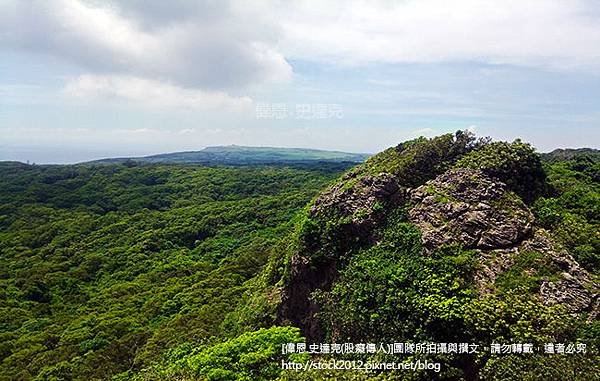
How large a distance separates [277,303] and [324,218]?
5090mm

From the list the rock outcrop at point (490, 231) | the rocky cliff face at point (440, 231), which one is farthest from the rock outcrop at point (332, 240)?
the rock outcrop at point (490, 231)

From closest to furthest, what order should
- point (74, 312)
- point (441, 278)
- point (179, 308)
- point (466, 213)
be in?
point (441, 278)
point (466, 213)
point (179, 308)
point (74, 312)

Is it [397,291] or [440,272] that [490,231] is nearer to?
[440,272]

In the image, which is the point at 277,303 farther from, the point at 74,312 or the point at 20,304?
the point at 20,304

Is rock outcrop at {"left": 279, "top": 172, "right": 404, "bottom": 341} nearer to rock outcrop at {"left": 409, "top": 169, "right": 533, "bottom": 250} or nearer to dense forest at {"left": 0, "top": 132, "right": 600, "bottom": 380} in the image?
dense forest at {"left": 0, "top": 132, "right": 600, "bottom": 380}

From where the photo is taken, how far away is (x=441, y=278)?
1856 centimetres

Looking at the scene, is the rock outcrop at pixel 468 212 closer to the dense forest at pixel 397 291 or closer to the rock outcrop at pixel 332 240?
the dense forest at pixel 397 291

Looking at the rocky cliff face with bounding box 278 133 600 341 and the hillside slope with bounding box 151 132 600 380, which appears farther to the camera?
the rocky cliff face with bounding box 278 133 600 341

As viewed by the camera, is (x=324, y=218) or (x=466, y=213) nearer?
Result: (x=466, y=213)

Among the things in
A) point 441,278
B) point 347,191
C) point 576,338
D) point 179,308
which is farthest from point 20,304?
point 576,338

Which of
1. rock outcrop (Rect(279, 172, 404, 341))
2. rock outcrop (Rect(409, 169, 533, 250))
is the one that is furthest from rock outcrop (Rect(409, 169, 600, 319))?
rock outcrop (Rect(279, 172, 404, 341))

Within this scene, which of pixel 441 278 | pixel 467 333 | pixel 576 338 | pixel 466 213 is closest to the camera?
pixel 576 338

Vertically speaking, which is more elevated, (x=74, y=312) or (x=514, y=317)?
(x=514, y=317)

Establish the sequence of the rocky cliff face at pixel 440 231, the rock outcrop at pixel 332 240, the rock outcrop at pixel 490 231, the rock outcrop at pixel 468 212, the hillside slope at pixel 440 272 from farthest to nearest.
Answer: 1. the rock outcrop at pixel 332 240
2. the rock outcrop at pixel 468 212
3. the rocky cliff face at pixel 440 231
4. the rock outcrop at pixel 490 231
5. the hillside slope at pixel 440 272
